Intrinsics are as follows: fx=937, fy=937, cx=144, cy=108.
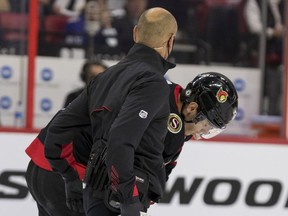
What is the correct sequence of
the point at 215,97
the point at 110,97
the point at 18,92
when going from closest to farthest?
the point at 110,97, the point at 215,97, the point at 18,92

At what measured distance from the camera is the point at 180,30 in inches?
263

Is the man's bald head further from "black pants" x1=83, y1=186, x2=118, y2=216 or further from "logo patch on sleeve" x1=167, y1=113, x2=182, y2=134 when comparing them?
"black pants" x1=83, y1=186, x2=118, y2=216

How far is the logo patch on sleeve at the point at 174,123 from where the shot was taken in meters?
3.59

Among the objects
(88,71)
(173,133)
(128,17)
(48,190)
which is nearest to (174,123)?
(173,133)

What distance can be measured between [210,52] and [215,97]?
308cm

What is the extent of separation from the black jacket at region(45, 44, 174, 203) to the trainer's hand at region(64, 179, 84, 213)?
0.87 feet

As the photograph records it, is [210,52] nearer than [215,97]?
No

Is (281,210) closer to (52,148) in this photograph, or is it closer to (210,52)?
(210,52)

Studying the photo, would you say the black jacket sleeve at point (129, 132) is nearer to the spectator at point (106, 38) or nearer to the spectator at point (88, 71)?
the spectator at point (88, 71)

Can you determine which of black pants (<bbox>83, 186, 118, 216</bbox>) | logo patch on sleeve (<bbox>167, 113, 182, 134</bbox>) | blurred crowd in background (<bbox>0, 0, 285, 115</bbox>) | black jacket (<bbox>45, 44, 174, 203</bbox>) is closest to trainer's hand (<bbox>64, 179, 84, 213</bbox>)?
black jacket (<bbox>45, 44, 174, 203</bbox>)

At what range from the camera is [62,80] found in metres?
6.59

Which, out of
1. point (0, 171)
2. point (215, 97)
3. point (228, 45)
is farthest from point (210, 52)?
point (215, 97)

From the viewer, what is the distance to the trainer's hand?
391 centimetres

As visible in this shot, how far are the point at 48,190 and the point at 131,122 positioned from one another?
1.17 meters
